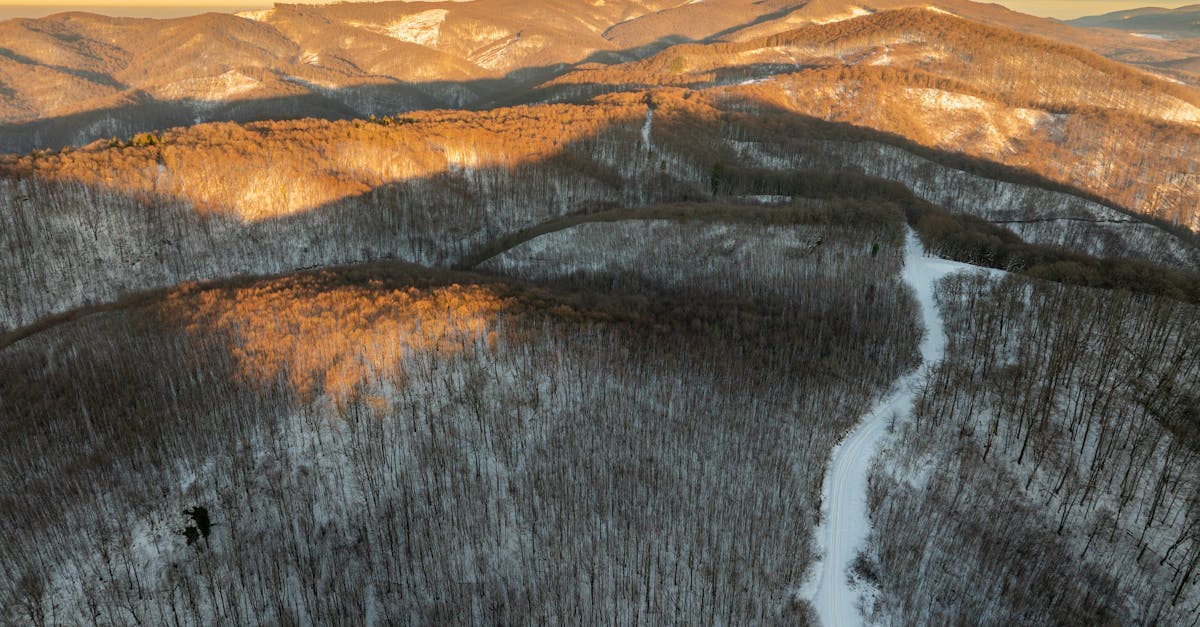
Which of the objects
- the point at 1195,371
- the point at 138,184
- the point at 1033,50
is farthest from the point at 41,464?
the point at 1033,50

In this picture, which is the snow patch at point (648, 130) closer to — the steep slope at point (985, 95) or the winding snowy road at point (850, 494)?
the steep slope at point (985, 95)

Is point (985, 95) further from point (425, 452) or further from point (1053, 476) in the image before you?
point (425, 452)

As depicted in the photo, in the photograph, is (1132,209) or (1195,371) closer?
(1195,371)

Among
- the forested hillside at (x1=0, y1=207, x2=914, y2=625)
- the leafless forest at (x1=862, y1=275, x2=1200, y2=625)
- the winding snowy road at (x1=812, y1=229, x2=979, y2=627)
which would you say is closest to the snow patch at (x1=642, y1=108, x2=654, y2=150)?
the forested hillside at (x1=0, y1=207, x2=914, y2=625)

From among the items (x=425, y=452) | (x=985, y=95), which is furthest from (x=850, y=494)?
(x=985, y=95)

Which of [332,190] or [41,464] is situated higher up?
[332,190]

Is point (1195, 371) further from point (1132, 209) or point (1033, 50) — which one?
point (1033, 50)

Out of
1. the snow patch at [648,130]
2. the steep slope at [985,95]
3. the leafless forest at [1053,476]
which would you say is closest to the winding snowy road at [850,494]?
the leafless forest at [1053,476]

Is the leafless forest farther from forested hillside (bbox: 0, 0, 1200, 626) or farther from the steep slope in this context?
the steep slope
